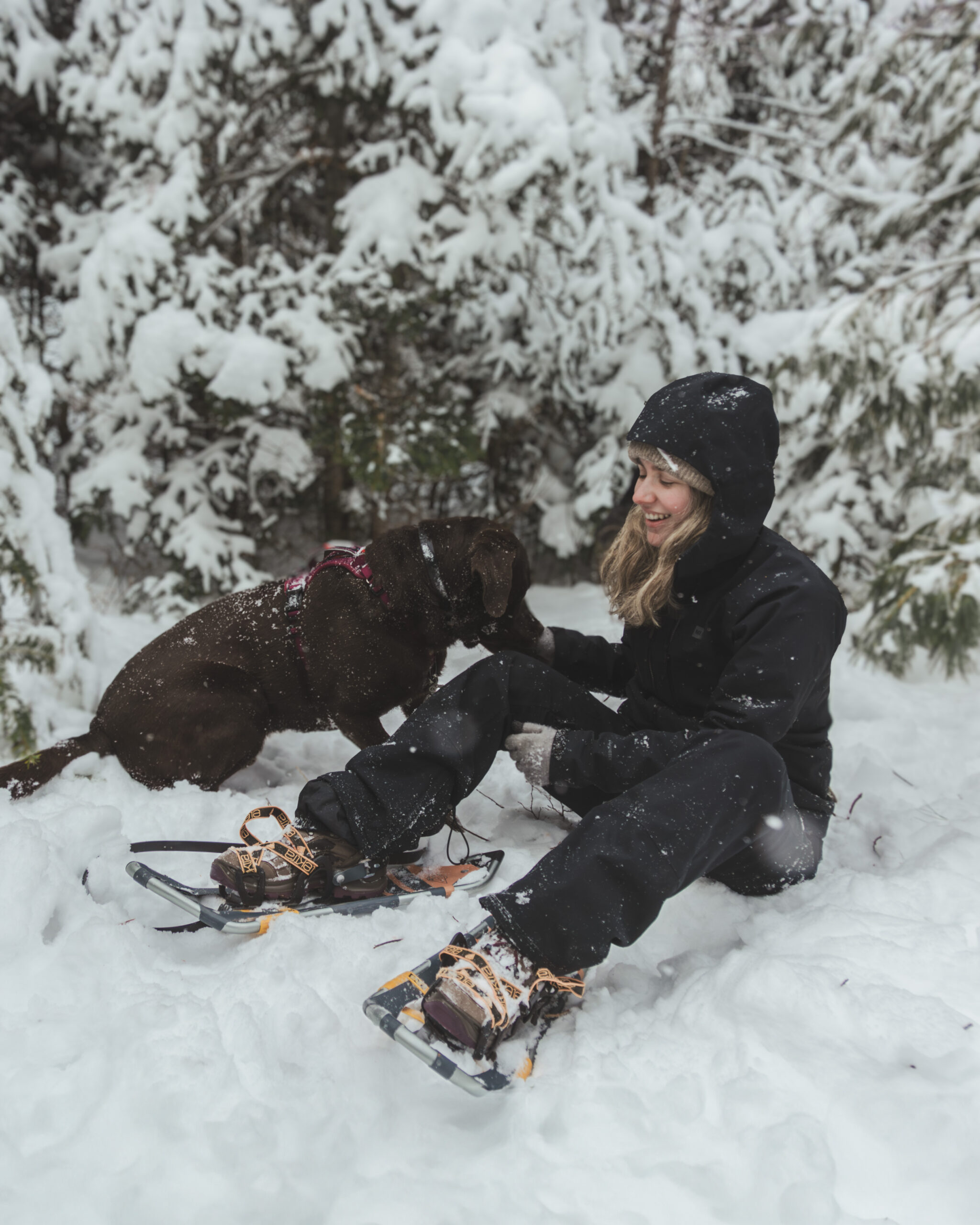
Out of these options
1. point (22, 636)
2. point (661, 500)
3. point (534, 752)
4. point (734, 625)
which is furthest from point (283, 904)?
point (22, 636)

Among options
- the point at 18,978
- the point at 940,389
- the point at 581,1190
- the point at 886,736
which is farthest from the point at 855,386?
the point at 18,978

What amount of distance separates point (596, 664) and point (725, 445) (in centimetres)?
94

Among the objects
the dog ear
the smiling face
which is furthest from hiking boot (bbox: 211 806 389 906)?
the smiling face

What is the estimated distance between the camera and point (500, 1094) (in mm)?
1408

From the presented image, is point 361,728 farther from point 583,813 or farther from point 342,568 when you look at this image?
point 583,813

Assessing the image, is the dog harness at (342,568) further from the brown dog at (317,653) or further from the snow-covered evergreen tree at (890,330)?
the snow-covered evergreen tree at (890,330)

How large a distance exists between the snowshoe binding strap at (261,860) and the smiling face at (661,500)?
1.29 metres

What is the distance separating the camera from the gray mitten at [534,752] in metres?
2.03

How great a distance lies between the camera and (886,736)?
3.52 meters

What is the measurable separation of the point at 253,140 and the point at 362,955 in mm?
6751

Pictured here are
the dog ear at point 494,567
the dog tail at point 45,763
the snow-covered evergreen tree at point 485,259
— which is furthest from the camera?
the snow-covered evergreen tree at point 485,259

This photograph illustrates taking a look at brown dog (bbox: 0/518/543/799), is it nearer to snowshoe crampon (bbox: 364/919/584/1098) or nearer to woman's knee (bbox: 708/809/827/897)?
woman's knee (bbox: 708/809/827/897)

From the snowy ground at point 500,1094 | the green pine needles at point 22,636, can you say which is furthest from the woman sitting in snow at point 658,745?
the green pine needles at point 22,636

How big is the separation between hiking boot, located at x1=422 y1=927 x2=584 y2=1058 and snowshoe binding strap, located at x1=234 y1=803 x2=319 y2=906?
1.66 feet
